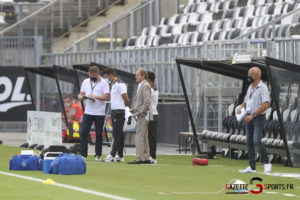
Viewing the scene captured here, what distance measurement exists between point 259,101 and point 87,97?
14.6ft

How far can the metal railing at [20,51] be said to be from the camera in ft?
115

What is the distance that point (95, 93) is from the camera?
A: 19.8m

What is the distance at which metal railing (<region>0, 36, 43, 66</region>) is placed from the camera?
35.2 meters

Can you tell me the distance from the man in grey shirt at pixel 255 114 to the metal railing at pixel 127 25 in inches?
880

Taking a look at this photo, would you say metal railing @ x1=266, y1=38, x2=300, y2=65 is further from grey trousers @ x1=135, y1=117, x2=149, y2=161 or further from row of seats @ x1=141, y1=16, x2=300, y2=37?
row of seats @ x1=141, y1=16, x2=300, y2=37

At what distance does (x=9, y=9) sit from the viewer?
44.3 meters

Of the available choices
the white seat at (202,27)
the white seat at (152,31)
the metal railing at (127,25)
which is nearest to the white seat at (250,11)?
the white seat at (202,27)

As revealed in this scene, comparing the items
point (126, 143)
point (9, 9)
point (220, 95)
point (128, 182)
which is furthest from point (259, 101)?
point (9, 9)

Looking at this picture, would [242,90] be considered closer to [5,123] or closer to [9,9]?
[5,123]

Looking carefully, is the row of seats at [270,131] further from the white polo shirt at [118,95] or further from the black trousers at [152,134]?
the white polo shirt at [118,95]

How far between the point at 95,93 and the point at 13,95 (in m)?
14.8

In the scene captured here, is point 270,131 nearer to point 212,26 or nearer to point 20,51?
point 212,26

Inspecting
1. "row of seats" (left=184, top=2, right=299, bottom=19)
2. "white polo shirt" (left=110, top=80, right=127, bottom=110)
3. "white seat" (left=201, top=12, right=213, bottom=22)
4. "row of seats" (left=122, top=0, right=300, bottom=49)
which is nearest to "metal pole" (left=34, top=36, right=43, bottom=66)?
"row of seats" (left=122, top=0, right=300, bottom=49)

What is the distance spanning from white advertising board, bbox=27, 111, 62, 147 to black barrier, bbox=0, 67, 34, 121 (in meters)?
9.68
